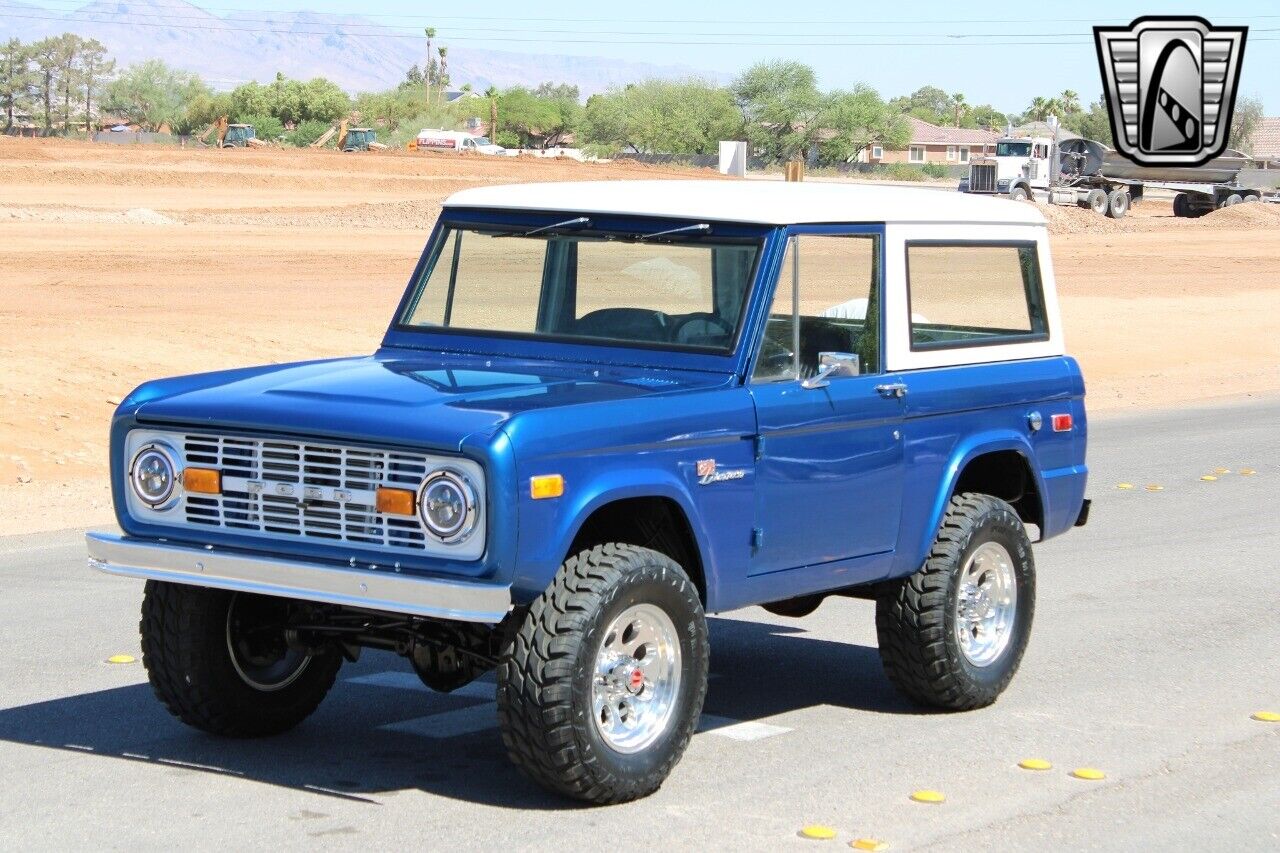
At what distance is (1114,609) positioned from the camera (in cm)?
940

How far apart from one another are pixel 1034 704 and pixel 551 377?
2.45 metres

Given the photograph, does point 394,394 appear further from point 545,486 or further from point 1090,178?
point 1090,178

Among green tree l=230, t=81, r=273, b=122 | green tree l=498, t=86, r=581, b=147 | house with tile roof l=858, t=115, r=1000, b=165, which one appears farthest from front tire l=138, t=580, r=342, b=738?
house with tile roof l=858, t=115, r=1000, b=165

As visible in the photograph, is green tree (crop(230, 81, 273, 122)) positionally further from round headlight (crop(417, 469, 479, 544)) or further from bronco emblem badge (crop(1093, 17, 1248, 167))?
round headlight (crop(417, 469, 479, 544))

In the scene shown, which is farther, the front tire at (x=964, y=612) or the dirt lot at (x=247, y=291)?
the dirt lot at (x=247, y=291)

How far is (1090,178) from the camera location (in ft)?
208

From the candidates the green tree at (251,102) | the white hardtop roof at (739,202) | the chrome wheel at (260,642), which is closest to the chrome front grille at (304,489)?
the chrome wheel at (260,642)

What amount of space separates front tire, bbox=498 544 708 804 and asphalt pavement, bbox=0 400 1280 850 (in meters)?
0.18

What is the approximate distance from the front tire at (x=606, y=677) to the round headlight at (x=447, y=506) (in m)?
0.33

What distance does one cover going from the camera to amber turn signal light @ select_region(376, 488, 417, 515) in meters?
5.44

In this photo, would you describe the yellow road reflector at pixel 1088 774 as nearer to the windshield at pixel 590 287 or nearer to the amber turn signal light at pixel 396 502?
the windshield at pixel 590 287

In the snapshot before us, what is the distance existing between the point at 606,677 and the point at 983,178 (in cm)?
5700

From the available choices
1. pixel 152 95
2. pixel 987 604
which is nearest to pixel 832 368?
pixel 987 604

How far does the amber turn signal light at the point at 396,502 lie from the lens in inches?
214
